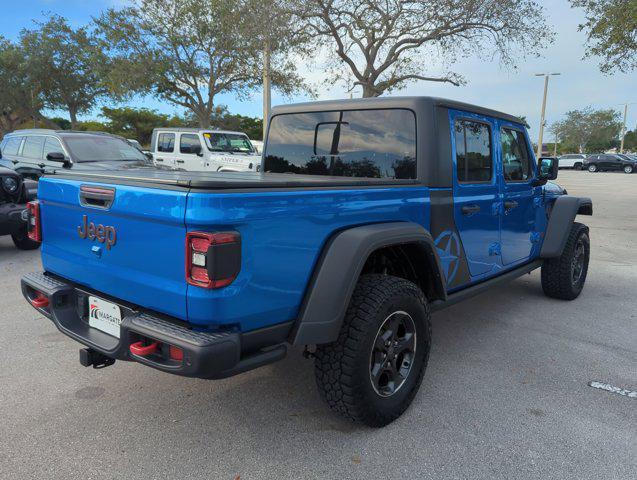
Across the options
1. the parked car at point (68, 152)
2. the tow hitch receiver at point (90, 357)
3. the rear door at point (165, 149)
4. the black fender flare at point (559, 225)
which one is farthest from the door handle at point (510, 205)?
the rear door at point (165, 149)

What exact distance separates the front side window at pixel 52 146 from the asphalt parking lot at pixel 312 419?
213 inches

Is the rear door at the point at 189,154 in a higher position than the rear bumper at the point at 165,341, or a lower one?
higher

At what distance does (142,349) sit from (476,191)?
98.7 inches

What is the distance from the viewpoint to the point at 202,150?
12.8 metres

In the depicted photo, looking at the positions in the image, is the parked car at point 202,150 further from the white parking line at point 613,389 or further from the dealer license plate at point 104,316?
Result: the white parking line at point 613,389

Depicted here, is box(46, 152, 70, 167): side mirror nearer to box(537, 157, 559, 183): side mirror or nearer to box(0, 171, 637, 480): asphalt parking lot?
box(0, 171, 637, 480): asphalt parking lot

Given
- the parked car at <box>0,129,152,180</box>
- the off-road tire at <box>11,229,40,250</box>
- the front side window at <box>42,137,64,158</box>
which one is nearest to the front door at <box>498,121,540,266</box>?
the parked car at <box>0,129,152,180</box>

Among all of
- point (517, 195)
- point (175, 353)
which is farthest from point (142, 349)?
point (517, 195)

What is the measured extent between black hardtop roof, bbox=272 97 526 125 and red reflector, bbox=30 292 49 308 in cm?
219

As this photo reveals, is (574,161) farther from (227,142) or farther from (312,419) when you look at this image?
(312,419)

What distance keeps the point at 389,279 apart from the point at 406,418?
2.71ft

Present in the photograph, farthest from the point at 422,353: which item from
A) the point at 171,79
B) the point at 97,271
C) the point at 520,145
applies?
the point at 171,79

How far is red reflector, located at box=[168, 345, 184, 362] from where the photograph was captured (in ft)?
6.59

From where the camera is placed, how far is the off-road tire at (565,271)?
489cm
